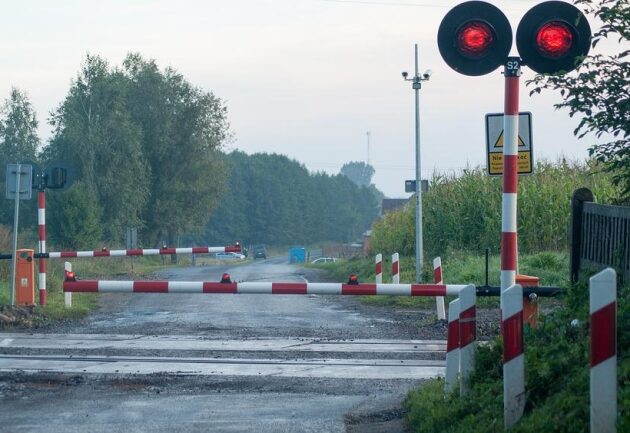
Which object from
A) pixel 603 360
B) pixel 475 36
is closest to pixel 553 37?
pixel 475 36

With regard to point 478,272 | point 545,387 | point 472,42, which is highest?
point 472,42

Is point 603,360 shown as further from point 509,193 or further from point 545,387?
point 509,193

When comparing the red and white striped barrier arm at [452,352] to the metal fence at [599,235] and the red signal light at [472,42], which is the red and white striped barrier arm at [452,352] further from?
the red signal light at [472,42]

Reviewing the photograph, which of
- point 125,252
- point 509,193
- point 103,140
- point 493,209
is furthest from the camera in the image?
point 103,140

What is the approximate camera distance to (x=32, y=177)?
18406mm

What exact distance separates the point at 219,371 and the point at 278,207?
136 metres

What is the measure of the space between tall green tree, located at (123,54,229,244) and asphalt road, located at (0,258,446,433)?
52.4 m

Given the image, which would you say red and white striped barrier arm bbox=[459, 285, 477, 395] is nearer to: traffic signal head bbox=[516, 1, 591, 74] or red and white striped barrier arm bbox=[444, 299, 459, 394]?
red and white striped barrier arm bbox=[444, 299, 459, 394]

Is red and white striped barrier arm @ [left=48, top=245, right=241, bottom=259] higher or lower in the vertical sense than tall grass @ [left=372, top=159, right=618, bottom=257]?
lower

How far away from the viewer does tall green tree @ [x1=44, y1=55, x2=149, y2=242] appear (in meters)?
62.7

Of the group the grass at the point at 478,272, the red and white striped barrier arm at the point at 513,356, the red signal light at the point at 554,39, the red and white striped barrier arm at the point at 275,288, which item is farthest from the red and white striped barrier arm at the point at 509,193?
the grass at the point at 478,272

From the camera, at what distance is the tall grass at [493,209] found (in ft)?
86.5

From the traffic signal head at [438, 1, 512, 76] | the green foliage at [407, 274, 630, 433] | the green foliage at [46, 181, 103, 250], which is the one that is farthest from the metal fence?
the green foliage at [46, 181, 103, 250]

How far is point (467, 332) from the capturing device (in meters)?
7.18
